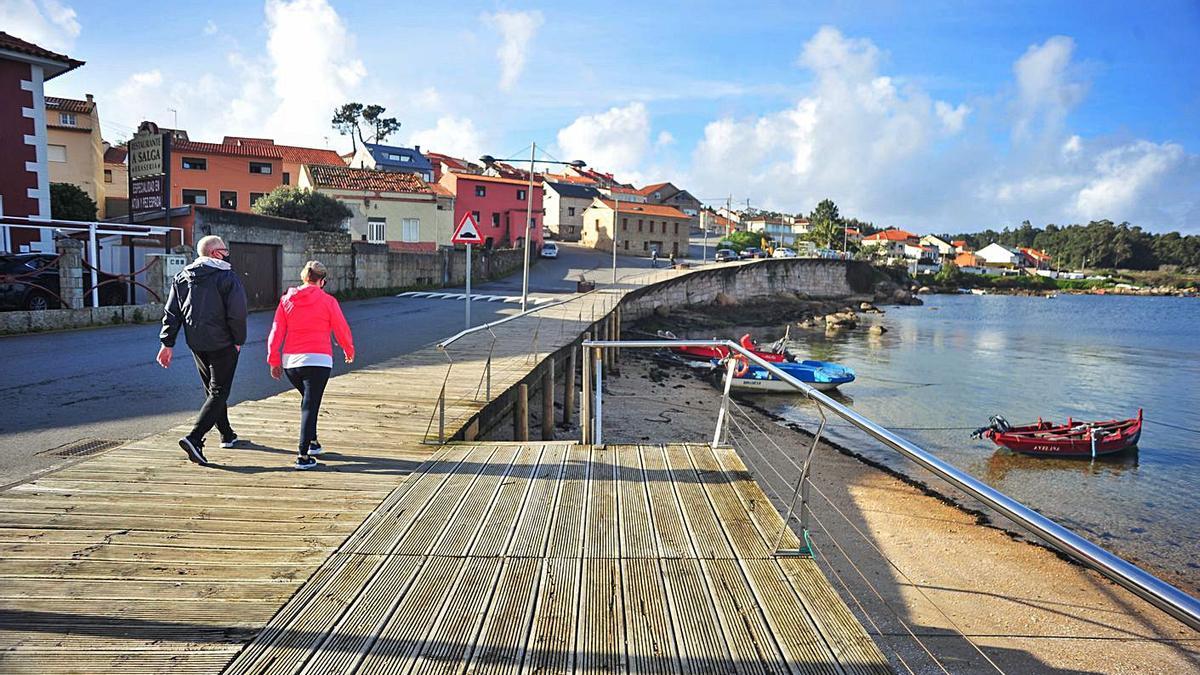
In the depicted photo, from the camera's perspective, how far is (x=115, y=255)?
18.4 metres

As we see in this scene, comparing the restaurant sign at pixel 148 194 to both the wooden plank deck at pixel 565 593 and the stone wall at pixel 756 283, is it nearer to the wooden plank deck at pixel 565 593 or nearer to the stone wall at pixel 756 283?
the wooden plank deck at pixel 565 593

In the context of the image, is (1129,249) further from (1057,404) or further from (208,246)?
(208,246)

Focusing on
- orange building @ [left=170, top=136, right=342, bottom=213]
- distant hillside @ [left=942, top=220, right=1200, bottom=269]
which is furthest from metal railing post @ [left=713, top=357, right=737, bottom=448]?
distant hillside @ [left=942, top=220, right=1200, bottom=269]

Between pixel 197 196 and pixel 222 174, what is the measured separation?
224 centimetres

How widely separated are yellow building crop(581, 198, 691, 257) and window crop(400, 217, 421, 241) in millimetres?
27951

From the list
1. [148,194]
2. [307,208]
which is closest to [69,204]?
[307,208]

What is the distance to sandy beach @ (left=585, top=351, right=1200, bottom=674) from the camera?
7.06 meters

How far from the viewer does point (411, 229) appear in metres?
44.7

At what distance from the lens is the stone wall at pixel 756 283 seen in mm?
39969

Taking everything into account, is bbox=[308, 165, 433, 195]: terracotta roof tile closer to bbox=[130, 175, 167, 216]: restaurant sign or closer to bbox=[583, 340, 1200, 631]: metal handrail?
bbox=[130, 175, 167, 216]: restaurant sign

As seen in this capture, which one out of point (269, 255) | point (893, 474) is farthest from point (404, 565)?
point (269, 255)

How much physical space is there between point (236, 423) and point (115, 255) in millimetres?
14868

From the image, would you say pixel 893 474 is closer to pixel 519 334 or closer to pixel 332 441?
pixel 519 334

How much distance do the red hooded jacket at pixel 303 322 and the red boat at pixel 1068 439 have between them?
1611 cm
